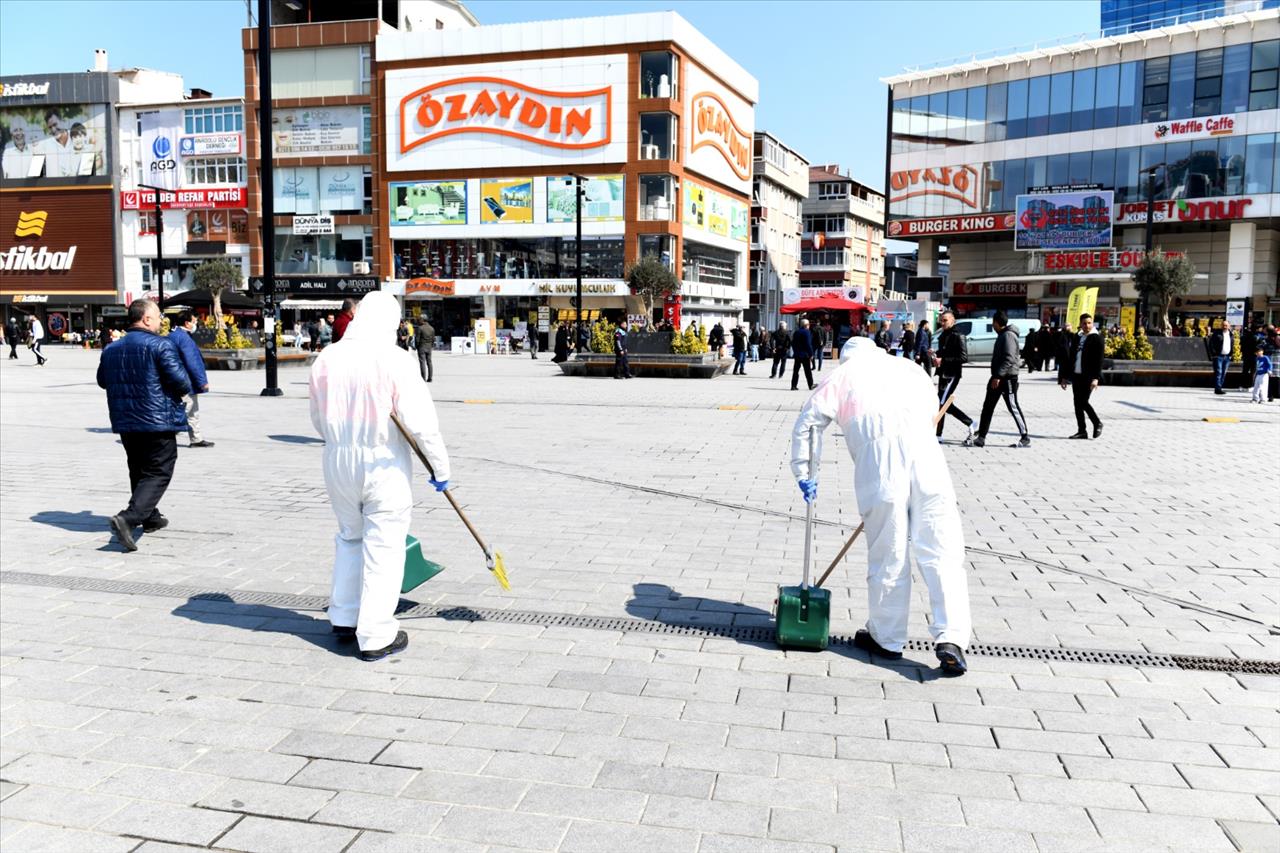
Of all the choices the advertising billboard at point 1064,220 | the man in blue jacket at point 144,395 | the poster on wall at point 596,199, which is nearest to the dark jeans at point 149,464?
the man in blue jacket at point 144,395

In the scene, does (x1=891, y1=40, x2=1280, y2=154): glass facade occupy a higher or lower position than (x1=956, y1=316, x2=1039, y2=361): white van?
higher

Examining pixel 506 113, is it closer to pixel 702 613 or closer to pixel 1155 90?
pixel 1155 90

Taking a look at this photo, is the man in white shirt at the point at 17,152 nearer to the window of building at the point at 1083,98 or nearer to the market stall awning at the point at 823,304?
the market stall awning at the point at 823,304

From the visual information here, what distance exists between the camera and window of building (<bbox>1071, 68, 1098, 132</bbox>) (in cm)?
4556

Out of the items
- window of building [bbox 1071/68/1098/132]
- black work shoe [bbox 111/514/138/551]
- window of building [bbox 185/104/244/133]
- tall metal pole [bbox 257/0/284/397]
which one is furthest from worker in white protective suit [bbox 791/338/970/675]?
window of building [bbox 185/104/244/133]

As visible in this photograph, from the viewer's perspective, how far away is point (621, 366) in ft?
84.3

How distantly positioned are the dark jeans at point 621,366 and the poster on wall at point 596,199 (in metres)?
27.8

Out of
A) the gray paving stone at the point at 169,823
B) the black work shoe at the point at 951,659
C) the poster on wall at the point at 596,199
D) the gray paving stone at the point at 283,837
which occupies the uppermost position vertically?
the poster on wall at the point at 596,199

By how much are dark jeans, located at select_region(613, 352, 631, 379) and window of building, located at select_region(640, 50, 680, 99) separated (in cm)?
3005

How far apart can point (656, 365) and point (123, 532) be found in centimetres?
2027

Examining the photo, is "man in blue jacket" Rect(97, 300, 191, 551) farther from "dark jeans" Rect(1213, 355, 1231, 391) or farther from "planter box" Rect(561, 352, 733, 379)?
"dark jeans" Rect(1213, 355, 1231, 391)

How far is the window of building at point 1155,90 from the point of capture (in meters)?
43.7

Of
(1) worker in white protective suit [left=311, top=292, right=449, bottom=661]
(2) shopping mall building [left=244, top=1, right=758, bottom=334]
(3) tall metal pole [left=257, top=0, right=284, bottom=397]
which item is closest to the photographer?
(1) worker in white protective suit [left=311, top=292, right=449, bottom=661]

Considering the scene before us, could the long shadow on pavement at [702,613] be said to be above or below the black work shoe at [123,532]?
below
